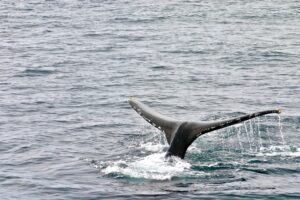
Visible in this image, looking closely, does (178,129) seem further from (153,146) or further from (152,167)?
(153,146)

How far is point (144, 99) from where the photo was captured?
29.0 m

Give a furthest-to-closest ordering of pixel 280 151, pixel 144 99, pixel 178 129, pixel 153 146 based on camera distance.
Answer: pixel 144 99, pixel 153 146, pixel 280 151, pixel 178 129

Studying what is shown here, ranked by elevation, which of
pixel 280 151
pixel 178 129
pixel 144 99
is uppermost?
pixel 178 129

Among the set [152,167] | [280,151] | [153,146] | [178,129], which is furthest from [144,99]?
[178,129]

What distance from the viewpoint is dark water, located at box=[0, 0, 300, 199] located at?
18.1m

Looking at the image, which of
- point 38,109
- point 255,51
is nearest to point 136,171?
point 38,109

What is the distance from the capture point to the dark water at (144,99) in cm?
1814

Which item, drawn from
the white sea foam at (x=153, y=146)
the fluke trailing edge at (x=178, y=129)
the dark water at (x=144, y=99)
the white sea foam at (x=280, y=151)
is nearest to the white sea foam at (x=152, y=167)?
the dark water at (x=144, y=99)

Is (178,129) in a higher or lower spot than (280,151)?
higher

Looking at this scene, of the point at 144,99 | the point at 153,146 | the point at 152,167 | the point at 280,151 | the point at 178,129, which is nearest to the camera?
the point at 178,129

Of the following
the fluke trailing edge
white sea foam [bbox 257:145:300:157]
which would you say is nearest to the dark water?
white sea foam [bbox 257:145:300:157]

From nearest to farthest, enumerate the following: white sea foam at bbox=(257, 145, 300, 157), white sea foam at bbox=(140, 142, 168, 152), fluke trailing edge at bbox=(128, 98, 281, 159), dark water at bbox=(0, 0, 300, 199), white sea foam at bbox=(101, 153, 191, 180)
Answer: fluke trailing edge at bbox=(128, 98, 281, 159) < white sea foam at bbox=(101, 153, 191, 180) < dark water at bbox=(0, 0, 300, 199) < white sea foam at bbox=(257, 145, 300, 157) < white sea foam at bbox=(140, 142, 168, 152)

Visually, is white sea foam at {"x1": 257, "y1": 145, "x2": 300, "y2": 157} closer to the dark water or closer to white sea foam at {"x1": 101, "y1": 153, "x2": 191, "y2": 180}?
the dark water

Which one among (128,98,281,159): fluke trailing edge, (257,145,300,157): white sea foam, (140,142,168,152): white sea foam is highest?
(128,98,281,159): fluke trailing edge
